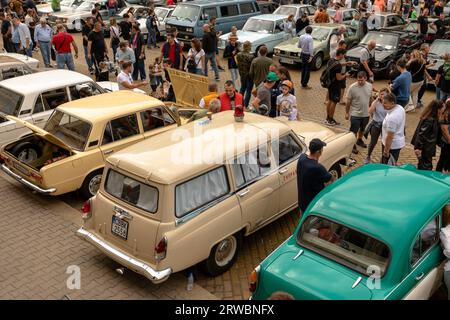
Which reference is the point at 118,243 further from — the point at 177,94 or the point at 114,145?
the point at 177,94

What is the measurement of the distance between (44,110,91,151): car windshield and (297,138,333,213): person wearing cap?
3675 millimetres

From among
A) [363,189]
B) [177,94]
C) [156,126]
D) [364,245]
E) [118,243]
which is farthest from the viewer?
[177,94]

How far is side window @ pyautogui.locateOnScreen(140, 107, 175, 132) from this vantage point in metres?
8.44

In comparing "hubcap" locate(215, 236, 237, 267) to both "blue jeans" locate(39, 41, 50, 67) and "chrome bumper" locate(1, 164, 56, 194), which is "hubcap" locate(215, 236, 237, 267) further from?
"blue jeans" locate(39, 41, 50, 67)

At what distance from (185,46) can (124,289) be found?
47.9 feet

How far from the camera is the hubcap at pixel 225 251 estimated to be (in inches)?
244

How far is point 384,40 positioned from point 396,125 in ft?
29.6

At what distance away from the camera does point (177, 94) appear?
11.7m

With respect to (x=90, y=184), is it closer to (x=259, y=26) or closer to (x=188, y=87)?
(x=188, y=87)

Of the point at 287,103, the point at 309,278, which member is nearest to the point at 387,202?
the point at 309,278

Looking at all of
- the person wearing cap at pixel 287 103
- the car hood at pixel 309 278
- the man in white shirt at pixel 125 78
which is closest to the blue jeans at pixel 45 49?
the man in white shirt at pixel 125 78

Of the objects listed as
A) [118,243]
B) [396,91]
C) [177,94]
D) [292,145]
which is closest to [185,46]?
[177,94]

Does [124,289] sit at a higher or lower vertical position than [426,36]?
lower

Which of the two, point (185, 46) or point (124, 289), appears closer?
point (124, 289)
